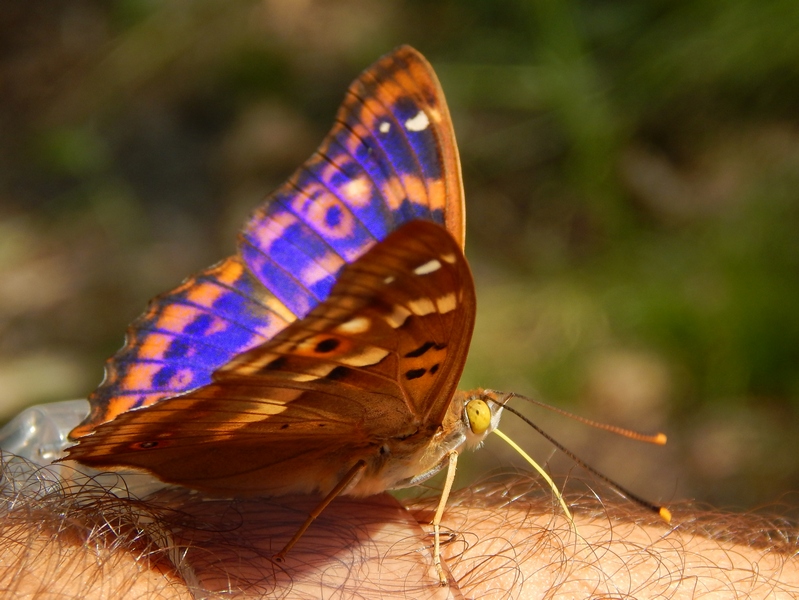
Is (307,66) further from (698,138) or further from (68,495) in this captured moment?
(68,495)

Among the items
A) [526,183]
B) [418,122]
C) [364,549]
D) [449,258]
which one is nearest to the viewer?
[449,258]

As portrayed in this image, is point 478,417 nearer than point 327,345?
No

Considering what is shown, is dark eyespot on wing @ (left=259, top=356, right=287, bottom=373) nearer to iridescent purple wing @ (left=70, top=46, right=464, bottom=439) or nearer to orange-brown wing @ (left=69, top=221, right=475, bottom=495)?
orange-brown wing @ (left=69, top=221, right=475, bottom=495)

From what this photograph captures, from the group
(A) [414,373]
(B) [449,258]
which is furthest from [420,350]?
(B) [449,258]

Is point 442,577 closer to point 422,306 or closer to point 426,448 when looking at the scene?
point 426,448

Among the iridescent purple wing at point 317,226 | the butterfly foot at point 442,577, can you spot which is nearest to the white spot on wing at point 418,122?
the iridescent purple wing at point 317,226

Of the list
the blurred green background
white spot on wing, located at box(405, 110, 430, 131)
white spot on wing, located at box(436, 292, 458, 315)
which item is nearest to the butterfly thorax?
white spot on wing, located at box(436, 292, 458, 315)

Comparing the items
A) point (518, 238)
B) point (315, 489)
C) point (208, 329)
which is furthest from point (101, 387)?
point (518, 238)
